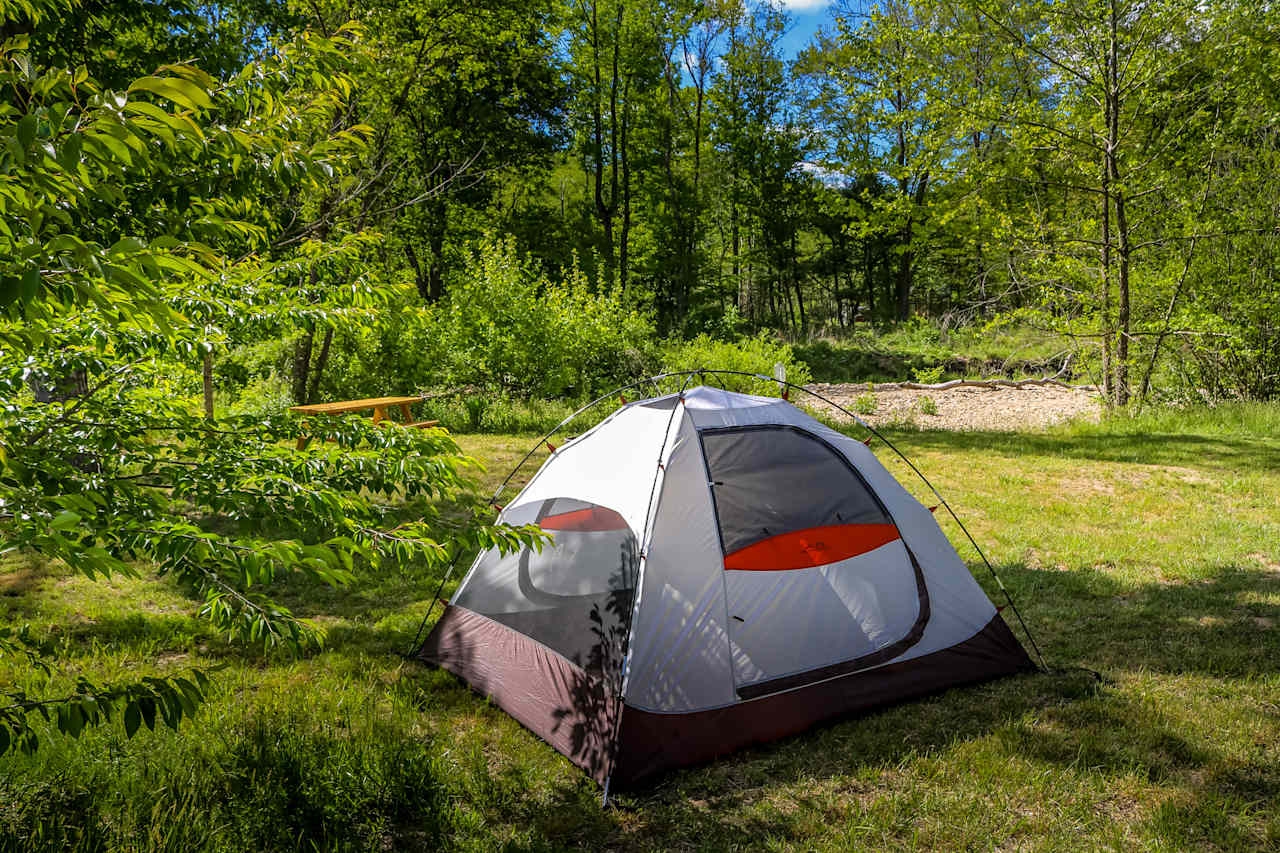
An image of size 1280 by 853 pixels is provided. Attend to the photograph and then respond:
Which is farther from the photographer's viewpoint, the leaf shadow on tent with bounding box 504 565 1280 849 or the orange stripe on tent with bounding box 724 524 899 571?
the orange stripe on tent with bounding box 724 524 899 571

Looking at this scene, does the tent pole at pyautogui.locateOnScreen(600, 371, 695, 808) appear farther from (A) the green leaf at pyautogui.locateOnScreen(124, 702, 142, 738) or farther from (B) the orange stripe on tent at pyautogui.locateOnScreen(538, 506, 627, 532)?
(A) the green leaf at pyautogui.locateOnScreen(124, 702, 142, 738)

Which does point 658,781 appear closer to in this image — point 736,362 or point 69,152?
point 69,152

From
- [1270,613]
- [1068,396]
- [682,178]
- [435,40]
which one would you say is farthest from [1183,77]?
[682,178]

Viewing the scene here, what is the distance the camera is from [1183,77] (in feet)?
37.2

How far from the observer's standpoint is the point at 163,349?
2.99 metres

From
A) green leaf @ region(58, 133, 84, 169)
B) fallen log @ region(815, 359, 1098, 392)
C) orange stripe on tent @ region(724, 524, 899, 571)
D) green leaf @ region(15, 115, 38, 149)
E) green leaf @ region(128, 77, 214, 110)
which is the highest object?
green leaf @ region(128, 77, 214, 110)

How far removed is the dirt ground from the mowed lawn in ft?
25.1

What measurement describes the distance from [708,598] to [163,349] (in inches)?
102

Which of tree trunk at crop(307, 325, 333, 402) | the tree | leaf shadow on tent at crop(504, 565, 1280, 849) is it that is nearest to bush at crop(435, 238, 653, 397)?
tree trunk at crop(307, 325, 333, 402)

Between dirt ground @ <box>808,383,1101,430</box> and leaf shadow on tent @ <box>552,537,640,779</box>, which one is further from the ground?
Answer: dirt ground @ <box>808,383,1101,430</box>

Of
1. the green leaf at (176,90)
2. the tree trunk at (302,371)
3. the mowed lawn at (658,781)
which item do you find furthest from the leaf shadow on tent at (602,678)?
the tree trunk at (302,371)

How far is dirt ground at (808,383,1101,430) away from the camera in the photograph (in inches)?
497

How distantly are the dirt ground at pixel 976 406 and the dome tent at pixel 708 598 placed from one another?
27.8 ft

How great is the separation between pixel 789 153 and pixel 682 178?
13.2 feet
